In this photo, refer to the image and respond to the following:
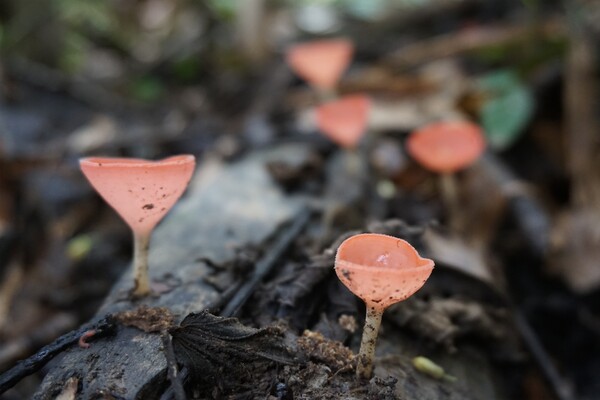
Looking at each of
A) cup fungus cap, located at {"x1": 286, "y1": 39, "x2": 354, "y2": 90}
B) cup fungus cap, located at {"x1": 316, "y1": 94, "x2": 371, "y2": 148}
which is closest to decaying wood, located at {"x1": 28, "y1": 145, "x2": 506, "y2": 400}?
cup fungus cap, located at {"x1": 316, "y1": 94, "x2": 371, "y2": 148}

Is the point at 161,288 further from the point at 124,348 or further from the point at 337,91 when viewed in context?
the point at 337,91

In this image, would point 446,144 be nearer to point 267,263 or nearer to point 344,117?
point 344,117

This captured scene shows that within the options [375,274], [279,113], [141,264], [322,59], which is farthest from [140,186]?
[279,113]

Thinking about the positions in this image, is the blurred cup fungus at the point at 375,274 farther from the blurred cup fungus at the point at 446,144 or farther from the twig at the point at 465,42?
the twig at the point at 465,42

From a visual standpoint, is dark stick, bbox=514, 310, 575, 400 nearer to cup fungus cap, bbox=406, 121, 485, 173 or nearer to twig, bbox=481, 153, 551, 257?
twig, bbox=481, 153, 551, 257

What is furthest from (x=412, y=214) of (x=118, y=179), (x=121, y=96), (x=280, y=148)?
(x=121, y=96)

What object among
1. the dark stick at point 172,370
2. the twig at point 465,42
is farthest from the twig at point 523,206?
the dark stick at point 172,370
